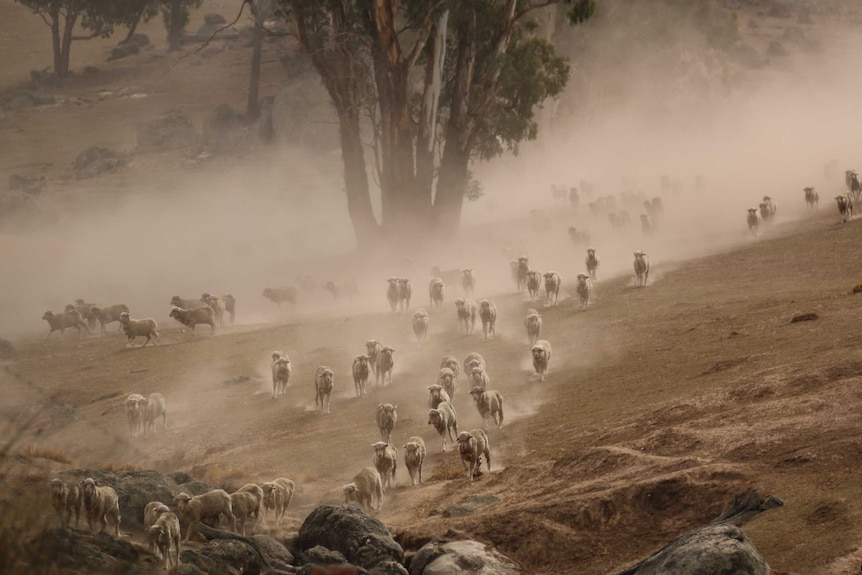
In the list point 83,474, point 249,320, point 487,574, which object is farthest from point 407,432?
point 249,320

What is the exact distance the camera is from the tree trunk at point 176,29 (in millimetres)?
124125

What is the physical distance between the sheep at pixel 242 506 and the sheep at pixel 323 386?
9.14 metres

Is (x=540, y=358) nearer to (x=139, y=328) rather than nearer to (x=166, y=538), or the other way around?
(x=166, y=538)

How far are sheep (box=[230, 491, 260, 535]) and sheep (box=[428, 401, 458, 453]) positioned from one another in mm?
4821

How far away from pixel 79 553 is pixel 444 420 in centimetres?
1036

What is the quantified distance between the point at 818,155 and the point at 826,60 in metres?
51.9

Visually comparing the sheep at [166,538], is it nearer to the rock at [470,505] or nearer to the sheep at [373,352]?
the rock at [470,505]

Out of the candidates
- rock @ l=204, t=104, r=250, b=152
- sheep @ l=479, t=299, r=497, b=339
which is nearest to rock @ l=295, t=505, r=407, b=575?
sheep @ l=479, t=299, r=497, b=339

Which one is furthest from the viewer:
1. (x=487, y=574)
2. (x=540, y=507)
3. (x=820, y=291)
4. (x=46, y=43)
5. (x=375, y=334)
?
(x=46, y=43)

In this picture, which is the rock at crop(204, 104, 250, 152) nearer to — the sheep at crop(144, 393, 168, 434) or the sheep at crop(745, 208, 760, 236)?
the sheep at crop(745, 208, 760, 236)

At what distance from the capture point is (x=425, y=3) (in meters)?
49.5

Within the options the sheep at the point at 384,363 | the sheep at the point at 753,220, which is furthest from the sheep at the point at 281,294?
the sheep at the point at 753,220

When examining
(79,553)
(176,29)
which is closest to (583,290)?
(79,553)

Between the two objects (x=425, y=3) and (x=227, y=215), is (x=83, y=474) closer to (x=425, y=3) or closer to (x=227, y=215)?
Result: (x=425, y=3)
